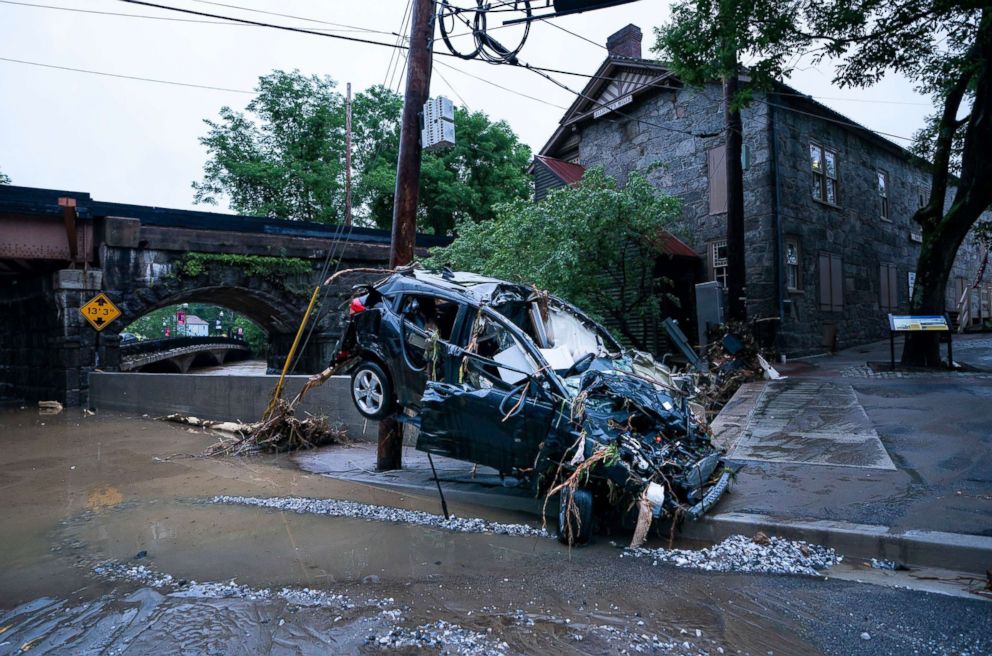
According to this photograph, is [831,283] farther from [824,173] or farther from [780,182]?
[780,182]

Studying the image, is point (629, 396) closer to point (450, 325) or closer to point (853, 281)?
point (450, 325)

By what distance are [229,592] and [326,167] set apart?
1129 inches

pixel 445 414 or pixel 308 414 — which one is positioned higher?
pixel 445 414

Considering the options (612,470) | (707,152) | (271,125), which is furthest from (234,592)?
(271,125)

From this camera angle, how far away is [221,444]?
967 centimetres

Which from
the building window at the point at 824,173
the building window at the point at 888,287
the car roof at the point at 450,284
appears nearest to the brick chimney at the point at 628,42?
the building window at the point at 824,173

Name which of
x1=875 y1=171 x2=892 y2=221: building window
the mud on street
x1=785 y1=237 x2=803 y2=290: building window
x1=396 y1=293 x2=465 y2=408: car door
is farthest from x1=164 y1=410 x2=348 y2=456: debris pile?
x1=875 y1=171 x2=892 y2=221: building window

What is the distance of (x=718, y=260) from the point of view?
1667 cm

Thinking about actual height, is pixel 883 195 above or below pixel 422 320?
above

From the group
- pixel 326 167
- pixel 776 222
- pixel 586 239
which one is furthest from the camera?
pixel 326 167

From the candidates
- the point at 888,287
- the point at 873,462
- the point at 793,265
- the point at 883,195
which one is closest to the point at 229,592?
the point at 873,462

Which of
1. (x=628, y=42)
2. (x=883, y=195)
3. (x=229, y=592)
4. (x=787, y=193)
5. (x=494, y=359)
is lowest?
(x=229, y=592)

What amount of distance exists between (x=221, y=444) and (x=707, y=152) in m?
14.3

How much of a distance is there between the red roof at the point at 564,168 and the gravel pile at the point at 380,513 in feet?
48.1
